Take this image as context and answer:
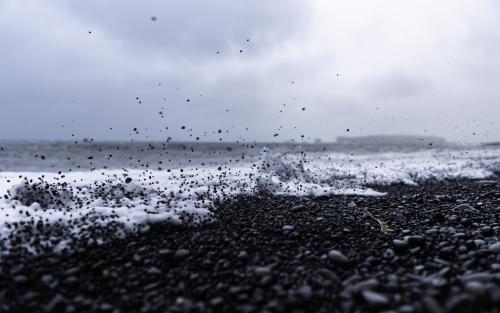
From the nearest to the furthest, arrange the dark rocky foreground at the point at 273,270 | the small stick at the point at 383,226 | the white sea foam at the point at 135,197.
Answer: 1. the dark rocky foreground at the point at 273,270
2. the white sea foam at the point at 135,197
3. the small stick at the point at 383,226

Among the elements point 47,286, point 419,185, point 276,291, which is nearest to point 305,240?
point 276,291

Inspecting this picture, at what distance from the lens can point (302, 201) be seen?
7.82m

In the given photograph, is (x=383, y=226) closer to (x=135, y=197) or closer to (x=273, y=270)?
(x=273, y=270)

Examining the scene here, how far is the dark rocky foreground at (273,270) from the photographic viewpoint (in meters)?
2.96

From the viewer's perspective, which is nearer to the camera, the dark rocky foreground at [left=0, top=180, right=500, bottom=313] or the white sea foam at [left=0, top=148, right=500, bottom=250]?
the dark rocky foreground at [left=0, top=180, right=500, bottom=313]

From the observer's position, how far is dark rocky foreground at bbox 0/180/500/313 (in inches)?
116

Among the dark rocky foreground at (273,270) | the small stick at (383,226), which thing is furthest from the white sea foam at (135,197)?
the small stick at (383,226)

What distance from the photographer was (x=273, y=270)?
12.0 ft

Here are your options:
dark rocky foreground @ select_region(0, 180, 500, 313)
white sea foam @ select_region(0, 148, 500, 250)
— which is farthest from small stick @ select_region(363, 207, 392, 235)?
white sea foam @ select_region(0, 148, 500, 250)

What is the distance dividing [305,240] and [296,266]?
980 mm

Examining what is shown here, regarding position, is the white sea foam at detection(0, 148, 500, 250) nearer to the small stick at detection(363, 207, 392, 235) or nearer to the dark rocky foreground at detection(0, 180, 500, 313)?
the dark rocky foreground at detection(0, 180, 500, 313)

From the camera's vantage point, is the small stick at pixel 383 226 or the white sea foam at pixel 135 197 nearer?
the white sea foam at pixel 135 197

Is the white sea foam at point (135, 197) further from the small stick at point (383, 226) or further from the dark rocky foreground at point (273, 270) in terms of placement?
the small stick at point (383, 226)

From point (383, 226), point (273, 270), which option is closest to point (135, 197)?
point (273, 270)
